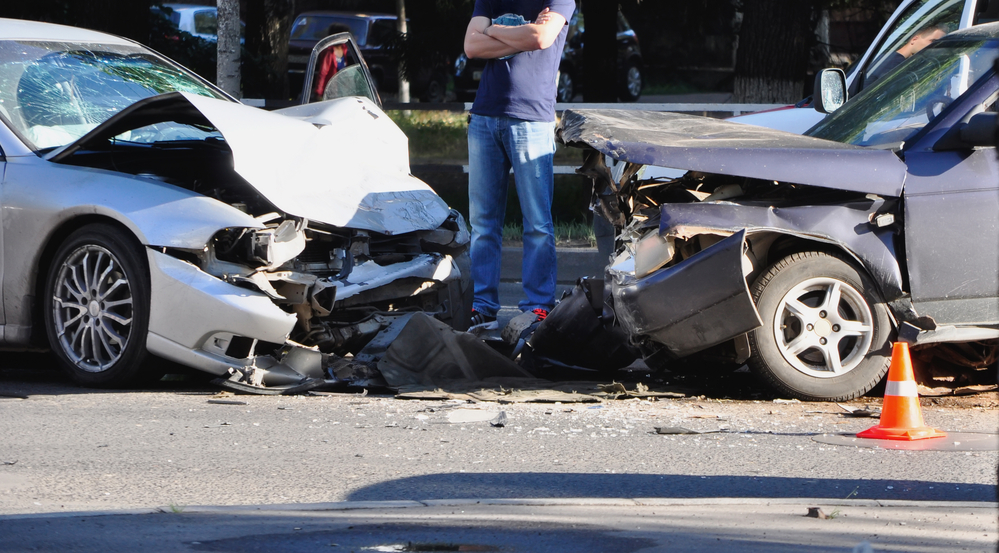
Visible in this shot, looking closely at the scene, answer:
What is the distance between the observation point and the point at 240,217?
534cm

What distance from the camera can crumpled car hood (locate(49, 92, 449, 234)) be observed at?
17.9 feet

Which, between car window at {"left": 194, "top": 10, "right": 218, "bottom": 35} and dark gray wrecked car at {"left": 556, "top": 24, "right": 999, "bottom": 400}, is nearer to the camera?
dark gray wrecked car at {"left": 556, "top": 24, "right": 999, "bottom": 400}

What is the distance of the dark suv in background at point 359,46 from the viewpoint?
24.7m

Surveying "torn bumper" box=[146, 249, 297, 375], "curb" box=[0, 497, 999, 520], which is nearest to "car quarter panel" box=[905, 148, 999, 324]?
"curb" box=[0, 497, 999, 520]

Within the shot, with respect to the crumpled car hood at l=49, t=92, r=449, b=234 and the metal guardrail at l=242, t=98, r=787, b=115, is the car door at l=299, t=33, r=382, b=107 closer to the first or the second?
the crumpled car hood at l=49, t=92, r=449, b=234

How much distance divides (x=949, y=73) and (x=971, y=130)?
758 millimetres

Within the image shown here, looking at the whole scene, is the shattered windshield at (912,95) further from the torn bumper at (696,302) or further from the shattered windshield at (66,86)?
the shattered windshield at (66,86)

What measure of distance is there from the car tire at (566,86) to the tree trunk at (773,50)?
12215 millimetres

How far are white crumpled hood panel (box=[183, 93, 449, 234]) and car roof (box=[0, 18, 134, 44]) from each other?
1.23 metres

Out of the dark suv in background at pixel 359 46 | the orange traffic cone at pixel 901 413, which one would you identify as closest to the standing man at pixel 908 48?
the orange traffic cone at pixel 901 413

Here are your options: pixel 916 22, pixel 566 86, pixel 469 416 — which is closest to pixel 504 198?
pixel 469 416

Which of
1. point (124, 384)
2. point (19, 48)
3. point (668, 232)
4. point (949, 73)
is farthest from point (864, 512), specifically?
point (19, 48)

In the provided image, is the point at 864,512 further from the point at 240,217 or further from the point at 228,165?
the point at 228,165

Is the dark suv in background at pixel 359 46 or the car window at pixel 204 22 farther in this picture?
the car window at pixel 204 22
